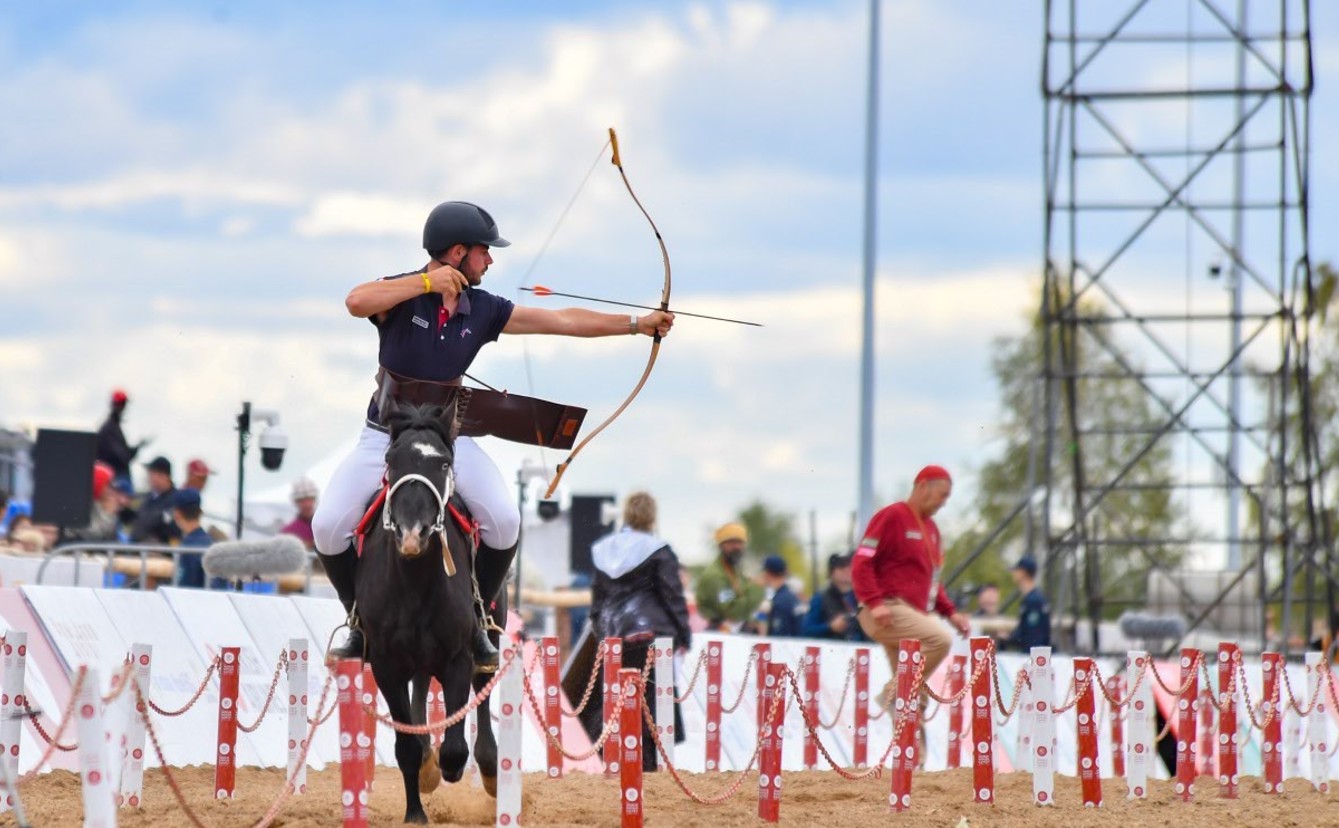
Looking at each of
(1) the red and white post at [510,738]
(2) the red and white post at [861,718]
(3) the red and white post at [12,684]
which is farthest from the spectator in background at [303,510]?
(1) the red and white post at [510,738]

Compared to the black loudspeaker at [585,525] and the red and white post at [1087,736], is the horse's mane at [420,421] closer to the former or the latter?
the red and white post at [1087,736]

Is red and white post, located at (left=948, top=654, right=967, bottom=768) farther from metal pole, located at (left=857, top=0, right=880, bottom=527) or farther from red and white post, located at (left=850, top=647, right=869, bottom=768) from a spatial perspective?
metal pole, located at (left=857, top=0, right=880, bottom=527)

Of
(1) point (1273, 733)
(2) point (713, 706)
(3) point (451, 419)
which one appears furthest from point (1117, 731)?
(3) point (451, 419)

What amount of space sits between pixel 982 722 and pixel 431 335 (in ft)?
12.7

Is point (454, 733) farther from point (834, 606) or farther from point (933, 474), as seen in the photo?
point (834, 606)

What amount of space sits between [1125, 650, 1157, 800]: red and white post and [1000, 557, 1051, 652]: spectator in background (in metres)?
7.62

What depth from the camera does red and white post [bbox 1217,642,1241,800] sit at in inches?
510

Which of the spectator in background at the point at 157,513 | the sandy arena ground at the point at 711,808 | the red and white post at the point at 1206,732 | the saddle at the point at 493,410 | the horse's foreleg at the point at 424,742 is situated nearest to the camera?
the horse's foreleg at the point at 424,742

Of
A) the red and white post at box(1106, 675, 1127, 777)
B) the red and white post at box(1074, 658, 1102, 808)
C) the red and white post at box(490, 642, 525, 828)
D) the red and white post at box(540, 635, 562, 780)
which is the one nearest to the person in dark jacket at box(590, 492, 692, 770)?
the red and white post at box(540, 635, 562, 780)

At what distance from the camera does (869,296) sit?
86.6ft

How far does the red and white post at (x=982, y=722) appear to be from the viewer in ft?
37.4

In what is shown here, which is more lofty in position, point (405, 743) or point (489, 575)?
point (489, 575)

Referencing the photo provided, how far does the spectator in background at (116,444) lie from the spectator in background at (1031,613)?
8450 mm

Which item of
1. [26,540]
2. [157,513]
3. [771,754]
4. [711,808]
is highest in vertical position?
[157,513]
